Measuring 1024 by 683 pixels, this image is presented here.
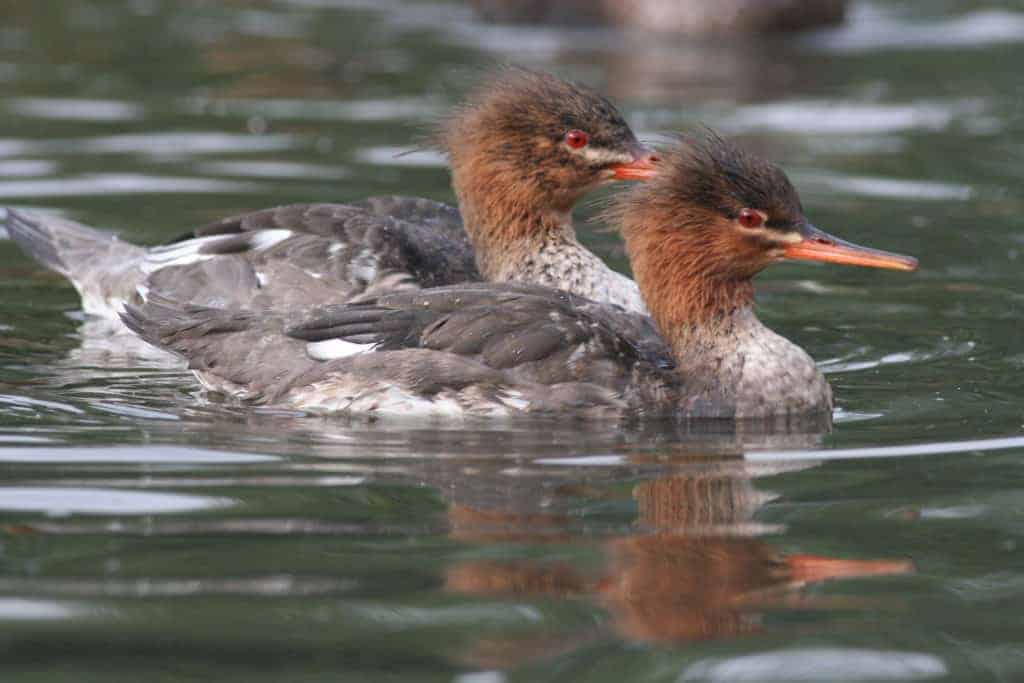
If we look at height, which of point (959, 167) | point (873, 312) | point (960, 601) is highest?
point (959, 167)

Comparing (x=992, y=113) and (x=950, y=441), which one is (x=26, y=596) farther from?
(x=992, y=113)

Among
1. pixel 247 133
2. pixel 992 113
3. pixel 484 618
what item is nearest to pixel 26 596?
pixel 484 618

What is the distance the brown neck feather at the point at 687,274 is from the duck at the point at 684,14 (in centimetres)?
962

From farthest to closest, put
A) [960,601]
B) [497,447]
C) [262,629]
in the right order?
[497,447] → [960,601] → [262,629]

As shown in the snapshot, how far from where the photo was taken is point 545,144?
936 centimetres

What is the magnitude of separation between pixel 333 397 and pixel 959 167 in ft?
19.8

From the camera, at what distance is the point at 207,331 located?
8398mm

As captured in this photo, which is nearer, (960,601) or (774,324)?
(960,601)

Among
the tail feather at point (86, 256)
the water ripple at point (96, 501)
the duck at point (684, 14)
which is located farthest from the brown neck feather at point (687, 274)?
the duck at point (684, 14)

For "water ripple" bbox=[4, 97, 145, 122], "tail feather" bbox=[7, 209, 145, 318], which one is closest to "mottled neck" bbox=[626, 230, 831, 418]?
"tail feather" bbox=[7, 209, 145, 318]

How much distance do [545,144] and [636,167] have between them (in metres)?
0.45

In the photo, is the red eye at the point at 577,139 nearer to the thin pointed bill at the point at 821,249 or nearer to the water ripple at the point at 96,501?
the thin pointed bill at the point at 821,249

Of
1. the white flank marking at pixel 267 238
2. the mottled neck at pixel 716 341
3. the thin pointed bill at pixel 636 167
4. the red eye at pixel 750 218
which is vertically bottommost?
the mottled neck at pixel 716 341

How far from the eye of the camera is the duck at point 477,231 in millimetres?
9367
